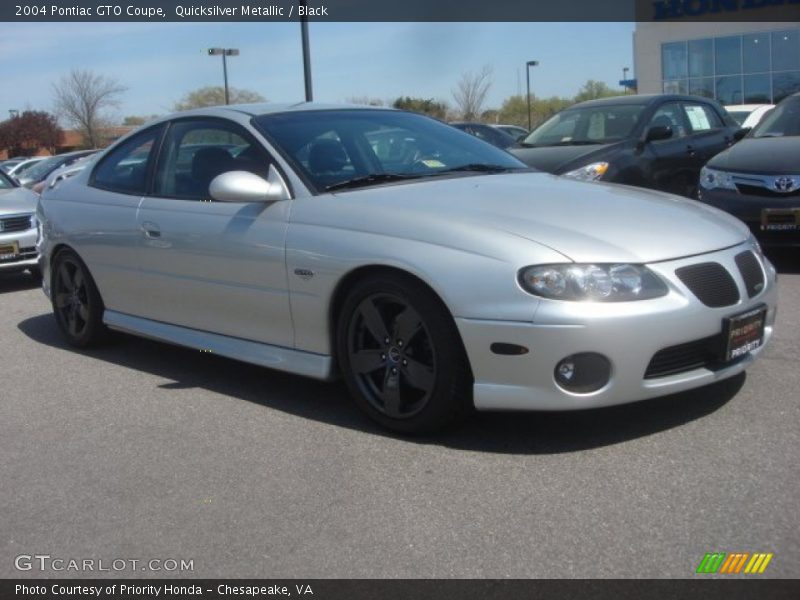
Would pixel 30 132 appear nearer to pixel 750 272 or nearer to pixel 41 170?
pixel 41 170

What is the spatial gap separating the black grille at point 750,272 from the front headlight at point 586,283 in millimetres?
613

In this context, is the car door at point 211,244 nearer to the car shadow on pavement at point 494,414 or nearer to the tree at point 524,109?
the car shadow on pavement at point 494,414

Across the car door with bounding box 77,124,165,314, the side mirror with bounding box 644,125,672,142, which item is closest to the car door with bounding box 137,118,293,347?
the car door with bounding box 77,124,165,314

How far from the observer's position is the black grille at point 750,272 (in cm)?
411

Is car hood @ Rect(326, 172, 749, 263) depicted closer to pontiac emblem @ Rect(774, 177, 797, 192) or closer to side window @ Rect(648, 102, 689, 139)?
pontiac emblem @ Rect(774, 177, 797, 192)

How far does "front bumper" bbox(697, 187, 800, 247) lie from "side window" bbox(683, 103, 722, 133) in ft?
8.57

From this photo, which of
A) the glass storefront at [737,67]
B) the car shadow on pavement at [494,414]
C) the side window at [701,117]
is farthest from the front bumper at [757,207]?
the glass storefront at [737,67]

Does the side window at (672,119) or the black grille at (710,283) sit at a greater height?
the side window at (672,119)

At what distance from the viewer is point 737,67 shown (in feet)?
112

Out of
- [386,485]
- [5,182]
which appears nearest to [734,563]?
[386,485]

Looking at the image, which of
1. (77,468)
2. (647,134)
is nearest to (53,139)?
(647,134)

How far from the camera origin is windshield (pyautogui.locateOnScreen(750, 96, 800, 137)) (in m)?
8.58

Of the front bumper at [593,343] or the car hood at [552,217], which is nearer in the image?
the front bumper at [593,343]

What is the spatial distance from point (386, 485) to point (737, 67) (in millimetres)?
34259
